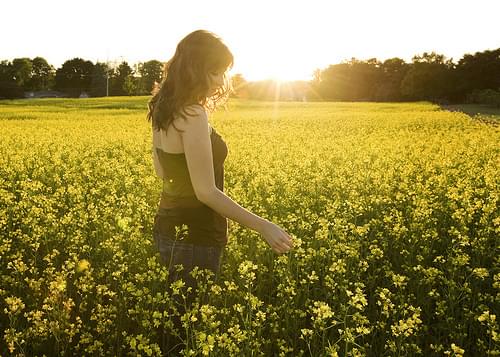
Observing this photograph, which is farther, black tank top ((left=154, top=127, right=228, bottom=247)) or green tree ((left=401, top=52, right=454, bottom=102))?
green tree ((left=401, top=52, right=454, bottom=102))

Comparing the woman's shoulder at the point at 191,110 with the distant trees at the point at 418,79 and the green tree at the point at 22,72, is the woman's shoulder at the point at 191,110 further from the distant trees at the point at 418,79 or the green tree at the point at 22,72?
the green tree at the point at 22,72

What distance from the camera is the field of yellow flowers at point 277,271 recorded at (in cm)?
325

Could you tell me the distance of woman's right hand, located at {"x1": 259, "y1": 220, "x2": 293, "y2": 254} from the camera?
2.88 m

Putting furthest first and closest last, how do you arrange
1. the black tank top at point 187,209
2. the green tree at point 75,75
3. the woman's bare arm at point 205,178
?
the green tree at point 75,75, the black tank top at point 187,209, the woman's bare arm at point 205,178

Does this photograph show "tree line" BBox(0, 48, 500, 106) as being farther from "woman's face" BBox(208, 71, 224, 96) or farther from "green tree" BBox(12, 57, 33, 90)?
"woman's face" BBox(208, 71, 224, 96)

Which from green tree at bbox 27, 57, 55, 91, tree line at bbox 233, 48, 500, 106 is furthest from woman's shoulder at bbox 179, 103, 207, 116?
green tree at bbox 27, 57, 55, 91

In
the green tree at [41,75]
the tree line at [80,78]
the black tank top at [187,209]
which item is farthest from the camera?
the green tree at [41,75]

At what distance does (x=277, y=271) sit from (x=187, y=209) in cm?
188

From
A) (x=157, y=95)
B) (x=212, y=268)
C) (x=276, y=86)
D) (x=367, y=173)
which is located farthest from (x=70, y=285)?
(x=276, y=86)

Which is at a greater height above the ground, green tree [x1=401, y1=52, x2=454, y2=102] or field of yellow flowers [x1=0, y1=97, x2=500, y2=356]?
green tree [x1=401, y1=52, x2=454, y2=102]

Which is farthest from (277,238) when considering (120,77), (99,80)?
(99,80)

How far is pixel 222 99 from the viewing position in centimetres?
336

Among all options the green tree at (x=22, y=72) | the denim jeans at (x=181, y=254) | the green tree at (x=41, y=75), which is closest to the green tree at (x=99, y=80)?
the green tree at (x=41, y=75)

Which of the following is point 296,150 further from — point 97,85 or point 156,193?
point 97,85
